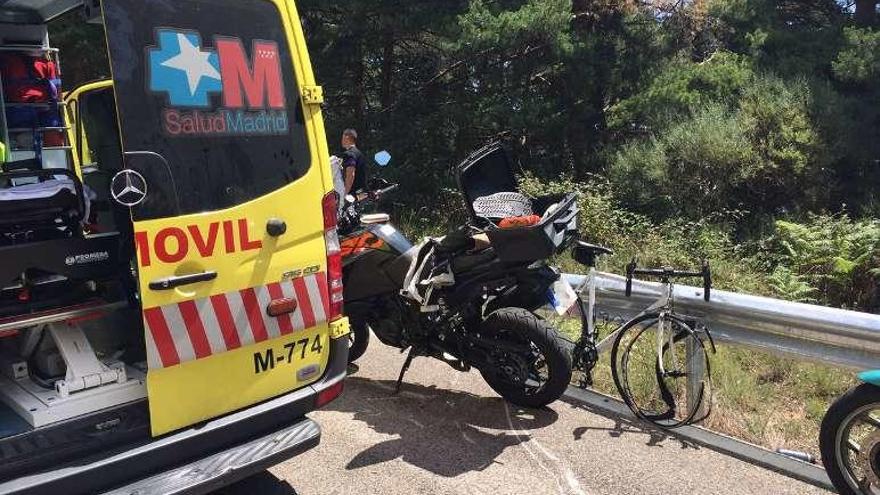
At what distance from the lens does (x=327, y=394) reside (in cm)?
344

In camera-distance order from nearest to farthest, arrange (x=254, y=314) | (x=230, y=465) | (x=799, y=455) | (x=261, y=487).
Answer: (x=230, y=465), (x=254, y=314), (x=261, y=487), (x=799, y=455)

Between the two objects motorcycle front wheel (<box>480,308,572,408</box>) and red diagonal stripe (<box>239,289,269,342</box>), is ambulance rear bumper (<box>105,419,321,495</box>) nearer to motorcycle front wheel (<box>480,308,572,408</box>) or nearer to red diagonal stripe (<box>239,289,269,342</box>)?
red diagonal stripe (<box>239,289,269,342</box>)

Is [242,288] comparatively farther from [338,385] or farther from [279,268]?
[338,385]

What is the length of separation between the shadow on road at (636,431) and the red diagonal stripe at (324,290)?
1.81 metres

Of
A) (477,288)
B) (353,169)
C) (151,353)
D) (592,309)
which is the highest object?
(353,169)

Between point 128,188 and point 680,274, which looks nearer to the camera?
point 128,188

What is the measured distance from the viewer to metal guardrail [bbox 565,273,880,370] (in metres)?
3.79

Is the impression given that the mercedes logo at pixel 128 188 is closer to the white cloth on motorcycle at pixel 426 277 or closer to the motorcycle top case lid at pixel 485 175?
the white cloth on motorcycle at pixel 426 277

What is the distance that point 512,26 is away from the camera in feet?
41.6

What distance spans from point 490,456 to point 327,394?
1.13 m

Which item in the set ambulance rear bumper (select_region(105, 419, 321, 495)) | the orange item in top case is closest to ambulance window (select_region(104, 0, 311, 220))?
ambulance rear bumper (select_region(105, 419, 321, 495))

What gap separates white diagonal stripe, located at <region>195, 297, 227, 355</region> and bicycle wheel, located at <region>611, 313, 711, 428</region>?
2.56 m

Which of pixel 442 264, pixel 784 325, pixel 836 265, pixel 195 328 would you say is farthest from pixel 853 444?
pixel 836 265

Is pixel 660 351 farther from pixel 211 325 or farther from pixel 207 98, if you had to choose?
pixel 207 98
